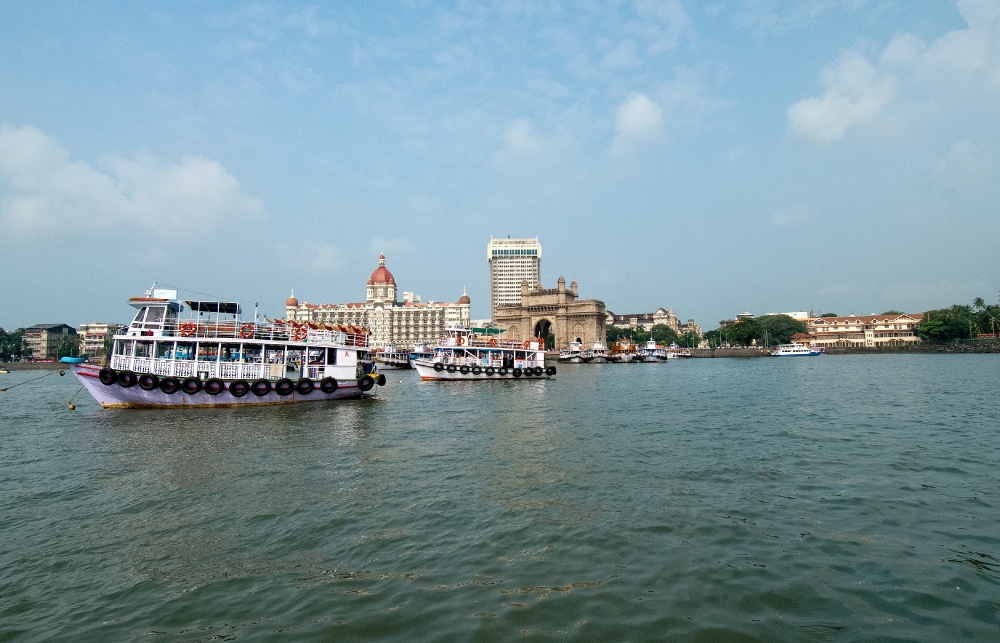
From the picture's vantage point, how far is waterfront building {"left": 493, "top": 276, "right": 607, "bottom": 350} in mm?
96312

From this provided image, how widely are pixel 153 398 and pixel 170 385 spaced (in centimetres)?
87

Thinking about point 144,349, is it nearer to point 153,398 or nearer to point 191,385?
point 153,398

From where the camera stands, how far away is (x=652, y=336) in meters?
139

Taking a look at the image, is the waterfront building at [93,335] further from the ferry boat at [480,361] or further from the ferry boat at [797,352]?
the ferry boat at [797,352]

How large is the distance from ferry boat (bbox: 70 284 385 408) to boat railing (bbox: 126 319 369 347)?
1.5 inches

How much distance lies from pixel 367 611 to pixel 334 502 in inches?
156

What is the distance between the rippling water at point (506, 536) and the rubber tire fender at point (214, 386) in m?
6.61

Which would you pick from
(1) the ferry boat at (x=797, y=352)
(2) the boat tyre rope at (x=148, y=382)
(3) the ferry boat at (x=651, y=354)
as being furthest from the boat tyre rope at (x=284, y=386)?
(1) the ferry boat at (x=797, y=352)

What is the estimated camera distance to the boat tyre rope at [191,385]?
2191 cm

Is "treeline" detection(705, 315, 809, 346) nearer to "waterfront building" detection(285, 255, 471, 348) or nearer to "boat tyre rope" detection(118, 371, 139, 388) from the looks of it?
"waterfront building" detection(285, 255, 471, 348)

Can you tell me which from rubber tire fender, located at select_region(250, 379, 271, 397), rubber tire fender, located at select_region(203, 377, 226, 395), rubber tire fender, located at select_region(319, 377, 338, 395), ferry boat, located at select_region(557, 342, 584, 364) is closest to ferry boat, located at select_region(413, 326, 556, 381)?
rubber tire fender, located at select_region(319, 377, 338, 395)

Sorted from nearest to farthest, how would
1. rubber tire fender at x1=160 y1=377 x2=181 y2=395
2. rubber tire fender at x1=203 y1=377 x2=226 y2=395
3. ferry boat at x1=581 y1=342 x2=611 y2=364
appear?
rubber tire fender at x1=160 y1=377 x2=181 y2=395 → rubber tire fender at x1=203 y1=377 x2=226 y2=395 → ferry boat at x1=581 y1=342 x2=611 y2=364

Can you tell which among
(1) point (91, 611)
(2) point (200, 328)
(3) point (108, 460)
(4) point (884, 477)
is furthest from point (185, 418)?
(4) point (884, 477)

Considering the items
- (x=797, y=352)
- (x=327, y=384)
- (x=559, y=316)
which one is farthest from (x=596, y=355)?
(x=327, y=384)
